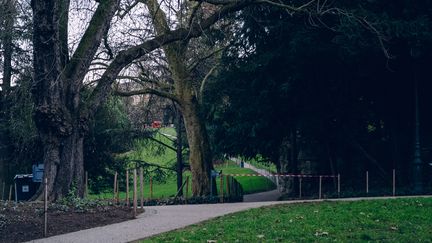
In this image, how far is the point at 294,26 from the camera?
83.1 feet

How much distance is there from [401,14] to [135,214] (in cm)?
1261

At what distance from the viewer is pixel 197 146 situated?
2886 cm

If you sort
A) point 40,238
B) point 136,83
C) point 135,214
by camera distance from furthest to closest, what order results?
point 136,83 < point 135,214 < point 40,238

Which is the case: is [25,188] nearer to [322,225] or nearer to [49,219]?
[49,219]

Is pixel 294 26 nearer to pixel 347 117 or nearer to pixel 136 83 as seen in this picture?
pixel 347 117

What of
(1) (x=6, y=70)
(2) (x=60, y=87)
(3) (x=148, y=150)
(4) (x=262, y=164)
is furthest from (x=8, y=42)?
(4) (x=262, y=164)

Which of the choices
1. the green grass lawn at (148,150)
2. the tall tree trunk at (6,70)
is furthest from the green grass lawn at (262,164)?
the tall tree trunk at (6,70)

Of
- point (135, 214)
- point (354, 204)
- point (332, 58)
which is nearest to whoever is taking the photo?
point (135, 214)

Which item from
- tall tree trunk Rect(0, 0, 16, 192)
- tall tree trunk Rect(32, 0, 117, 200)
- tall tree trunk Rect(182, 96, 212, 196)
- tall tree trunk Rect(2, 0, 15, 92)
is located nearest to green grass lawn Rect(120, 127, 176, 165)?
tall tree trunk Rect(0, 0, 16, 192)

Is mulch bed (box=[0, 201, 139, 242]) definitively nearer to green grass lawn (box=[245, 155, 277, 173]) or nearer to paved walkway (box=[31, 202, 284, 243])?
paved walkway (box=[31, 202, 284, 243])

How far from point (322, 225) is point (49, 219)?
5.38 m

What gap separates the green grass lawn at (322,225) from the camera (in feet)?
36.1

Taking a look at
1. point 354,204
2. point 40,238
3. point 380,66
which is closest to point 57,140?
point 40,238

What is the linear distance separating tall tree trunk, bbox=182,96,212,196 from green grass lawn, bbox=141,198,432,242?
12.5m
